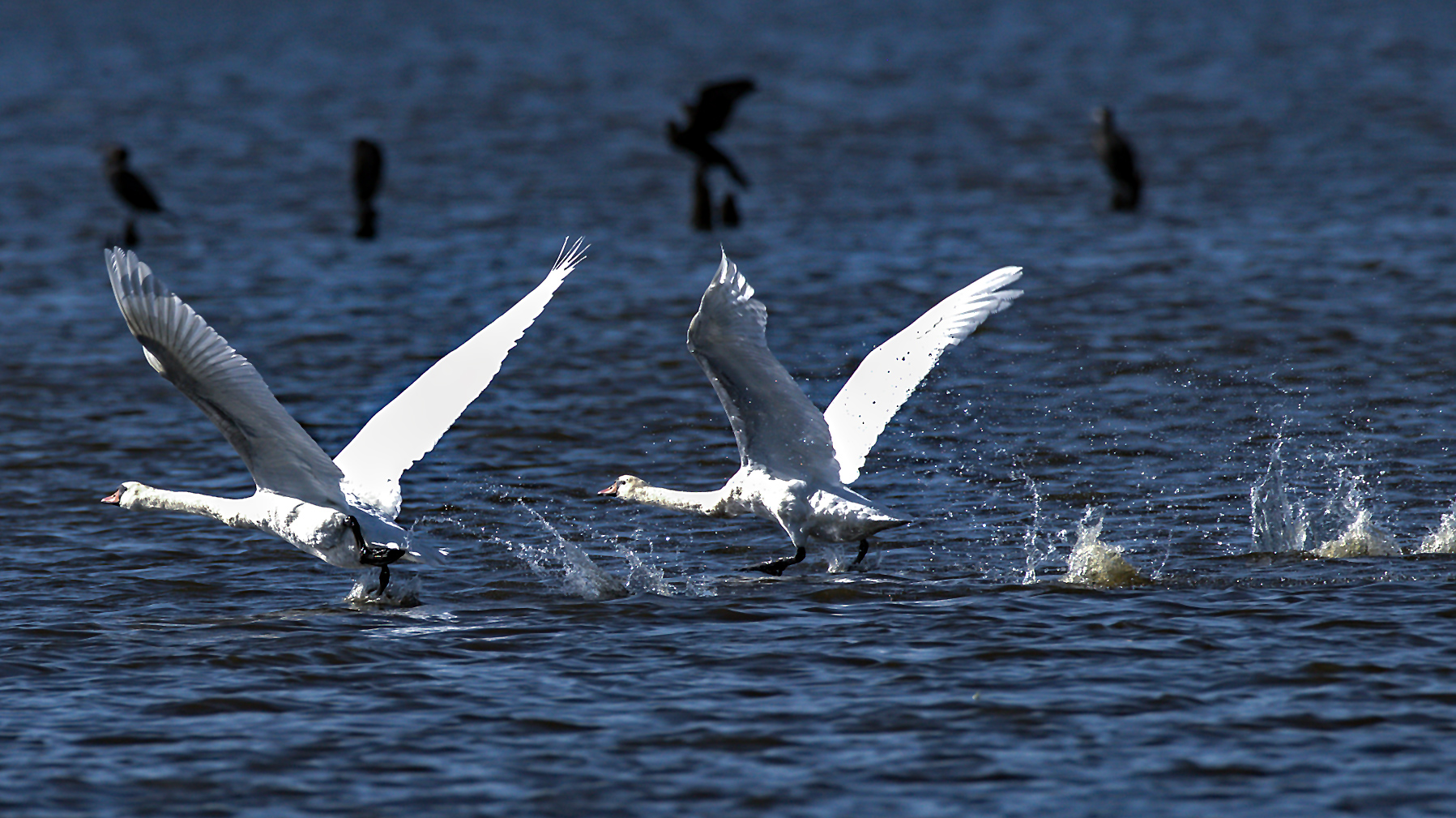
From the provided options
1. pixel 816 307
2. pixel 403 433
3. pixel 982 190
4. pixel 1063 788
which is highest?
pixel 982 190

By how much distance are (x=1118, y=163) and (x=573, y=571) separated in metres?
15.0

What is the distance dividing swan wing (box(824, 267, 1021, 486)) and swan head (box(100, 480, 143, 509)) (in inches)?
145

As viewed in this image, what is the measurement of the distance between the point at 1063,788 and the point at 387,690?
2939mm

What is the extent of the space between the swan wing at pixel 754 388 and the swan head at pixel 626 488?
1.01 m

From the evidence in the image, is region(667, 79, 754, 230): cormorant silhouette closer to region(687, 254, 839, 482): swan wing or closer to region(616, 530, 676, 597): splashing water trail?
region(687, 254, 839, 482): swan wing

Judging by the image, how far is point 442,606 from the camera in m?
10.3

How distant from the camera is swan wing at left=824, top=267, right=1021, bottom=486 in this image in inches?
434

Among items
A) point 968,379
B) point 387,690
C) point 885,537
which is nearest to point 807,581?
point 885,537

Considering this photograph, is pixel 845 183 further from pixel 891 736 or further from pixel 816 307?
pixel 891 736

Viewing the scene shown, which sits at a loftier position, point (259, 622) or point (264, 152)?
point (264, 152)

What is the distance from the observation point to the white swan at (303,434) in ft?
29.2

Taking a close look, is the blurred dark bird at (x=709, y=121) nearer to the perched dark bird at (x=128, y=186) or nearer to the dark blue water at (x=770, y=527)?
the dark blue water at (x=770, y=527)

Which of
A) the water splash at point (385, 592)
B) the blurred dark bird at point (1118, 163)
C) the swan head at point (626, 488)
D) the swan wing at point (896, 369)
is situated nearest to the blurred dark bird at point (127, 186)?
the blurred dark bird at point (1118, 163)

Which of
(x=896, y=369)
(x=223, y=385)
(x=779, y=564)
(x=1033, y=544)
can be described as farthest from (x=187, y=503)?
(x=1033, y=544)
